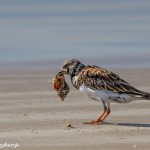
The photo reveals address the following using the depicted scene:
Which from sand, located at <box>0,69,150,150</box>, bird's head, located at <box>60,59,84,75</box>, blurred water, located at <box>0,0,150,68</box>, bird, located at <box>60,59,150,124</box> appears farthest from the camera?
blurred water, located at <box>0,0,150,68</box>

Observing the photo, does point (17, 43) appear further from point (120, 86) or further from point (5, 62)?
point (120, 86)

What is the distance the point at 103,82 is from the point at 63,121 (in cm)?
90

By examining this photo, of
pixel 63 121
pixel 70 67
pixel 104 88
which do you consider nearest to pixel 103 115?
pixel 104 88

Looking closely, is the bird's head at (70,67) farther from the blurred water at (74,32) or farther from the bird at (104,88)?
the blurred water at (74,32)

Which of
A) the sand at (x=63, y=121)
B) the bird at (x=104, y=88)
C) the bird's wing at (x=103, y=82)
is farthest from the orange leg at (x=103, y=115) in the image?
the bird's wing at (x=103, y=82)

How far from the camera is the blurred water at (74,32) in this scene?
22.4 meters

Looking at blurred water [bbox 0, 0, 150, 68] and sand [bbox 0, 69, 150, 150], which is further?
blurred water [bbox 0, 0, 150, 68]

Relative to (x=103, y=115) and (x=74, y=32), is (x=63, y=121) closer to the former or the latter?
(x=103, y=115)

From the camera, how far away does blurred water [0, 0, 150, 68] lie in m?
22.4

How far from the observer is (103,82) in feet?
46.7

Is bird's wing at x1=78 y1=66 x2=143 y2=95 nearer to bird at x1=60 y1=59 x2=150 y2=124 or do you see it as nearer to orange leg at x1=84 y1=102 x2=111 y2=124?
bird at x1=60 y1=59 x2=150 y2=124

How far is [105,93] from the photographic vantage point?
46.6 feet

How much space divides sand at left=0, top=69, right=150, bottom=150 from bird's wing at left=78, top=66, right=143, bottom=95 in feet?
1.79

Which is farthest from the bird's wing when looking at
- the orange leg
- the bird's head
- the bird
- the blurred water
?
the blurred water
